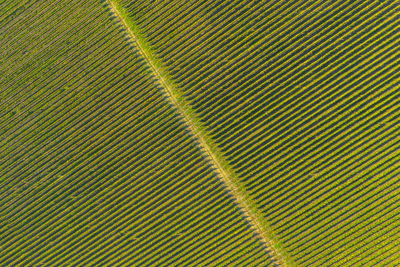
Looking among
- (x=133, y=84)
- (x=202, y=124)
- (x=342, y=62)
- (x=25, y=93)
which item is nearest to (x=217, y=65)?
(x=202, y=124)

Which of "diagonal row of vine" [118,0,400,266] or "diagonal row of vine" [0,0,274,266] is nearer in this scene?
"diagonal row of vine" [118,0,400,266]

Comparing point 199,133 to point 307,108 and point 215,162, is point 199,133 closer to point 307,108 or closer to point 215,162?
point 215,162

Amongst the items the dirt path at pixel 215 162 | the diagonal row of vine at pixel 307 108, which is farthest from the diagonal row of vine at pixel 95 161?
the diagonal row of vine at pixel 307 108

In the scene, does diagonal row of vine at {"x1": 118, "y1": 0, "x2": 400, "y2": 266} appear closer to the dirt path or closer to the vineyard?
the vineyard

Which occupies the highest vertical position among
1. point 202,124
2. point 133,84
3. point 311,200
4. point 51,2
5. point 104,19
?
point 51,2

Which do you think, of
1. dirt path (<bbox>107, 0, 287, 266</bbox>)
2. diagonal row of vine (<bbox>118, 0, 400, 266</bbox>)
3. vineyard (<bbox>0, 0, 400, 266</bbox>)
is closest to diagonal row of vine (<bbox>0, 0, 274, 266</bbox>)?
vineyard (<bbox>0, 0, 400, 266</bbox>)

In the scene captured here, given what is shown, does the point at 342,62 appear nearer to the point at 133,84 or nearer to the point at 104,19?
the point at 133,84
